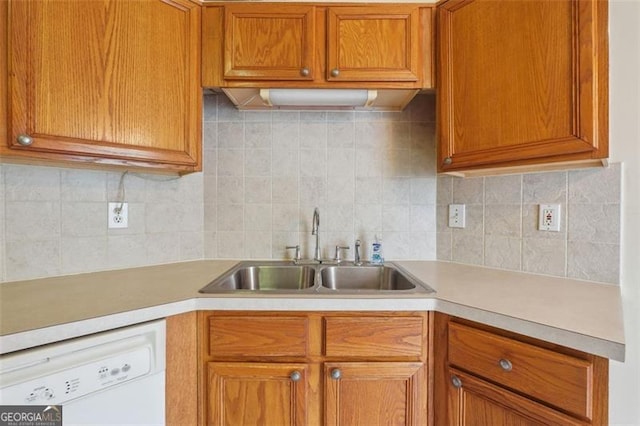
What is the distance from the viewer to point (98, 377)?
736mm

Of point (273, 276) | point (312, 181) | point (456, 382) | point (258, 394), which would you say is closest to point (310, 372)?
point (258, 394)

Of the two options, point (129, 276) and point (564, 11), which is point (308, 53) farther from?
point (129, 276)

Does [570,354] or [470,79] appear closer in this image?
[570,354]

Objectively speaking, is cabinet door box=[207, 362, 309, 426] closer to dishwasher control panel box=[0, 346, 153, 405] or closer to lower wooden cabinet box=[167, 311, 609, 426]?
lower wooden cabinet box=[167, 311, 609, 426]

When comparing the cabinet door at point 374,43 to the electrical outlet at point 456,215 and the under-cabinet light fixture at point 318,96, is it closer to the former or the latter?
the under-cabinet light fixture at point 318,96

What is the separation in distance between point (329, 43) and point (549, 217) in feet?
3.76

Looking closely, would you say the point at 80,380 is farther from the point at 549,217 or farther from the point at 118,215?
the point at 549,217

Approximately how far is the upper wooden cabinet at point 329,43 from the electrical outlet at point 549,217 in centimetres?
70

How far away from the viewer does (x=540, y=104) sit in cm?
97

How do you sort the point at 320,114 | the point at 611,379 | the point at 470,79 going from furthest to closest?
the point at 320,114 < the point at 470,79 < the point at 611,379

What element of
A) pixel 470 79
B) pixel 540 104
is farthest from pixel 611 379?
pixel 470 79

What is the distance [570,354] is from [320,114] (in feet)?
4.45

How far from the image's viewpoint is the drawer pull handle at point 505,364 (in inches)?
30.9

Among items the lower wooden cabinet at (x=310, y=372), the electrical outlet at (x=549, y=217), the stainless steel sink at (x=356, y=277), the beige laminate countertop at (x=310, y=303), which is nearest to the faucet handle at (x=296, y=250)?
the stainless steel sink at (x=356, y=277)
